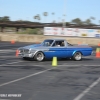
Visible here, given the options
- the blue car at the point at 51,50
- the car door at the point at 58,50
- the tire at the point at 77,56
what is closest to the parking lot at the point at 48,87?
the blue car at the point at 51,50

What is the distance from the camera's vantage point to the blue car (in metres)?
16.3

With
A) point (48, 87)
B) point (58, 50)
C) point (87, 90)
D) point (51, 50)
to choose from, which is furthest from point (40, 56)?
point (87, 90)

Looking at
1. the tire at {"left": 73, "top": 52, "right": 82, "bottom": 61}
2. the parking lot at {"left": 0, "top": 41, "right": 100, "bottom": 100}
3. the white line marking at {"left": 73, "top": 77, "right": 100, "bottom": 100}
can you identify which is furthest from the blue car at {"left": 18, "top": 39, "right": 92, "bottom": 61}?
the white line marking at {"left": 73, "top": 77, "right": 100, "bottom": 100}

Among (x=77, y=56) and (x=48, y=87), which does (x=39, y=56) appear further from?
(x=48, y=87)

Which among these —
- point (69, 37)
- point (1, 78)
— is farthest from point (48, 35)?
point (1, 78)

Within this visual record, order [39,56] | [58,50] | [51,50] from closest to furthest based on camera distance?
[39,56] < [51,50] < [58,50]

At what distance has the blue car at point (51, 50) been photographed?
53.6 ft

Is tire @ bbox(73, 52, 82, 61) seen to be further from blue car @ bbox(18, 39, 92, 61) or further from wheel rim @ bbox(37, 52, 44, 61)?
wheel rim @ bbox(37, 52, 44, 61)

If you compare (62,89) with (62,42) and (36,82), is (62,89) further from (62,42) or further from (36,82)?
(62,42)

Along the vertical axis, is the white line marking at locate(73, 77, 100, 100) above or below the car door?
below

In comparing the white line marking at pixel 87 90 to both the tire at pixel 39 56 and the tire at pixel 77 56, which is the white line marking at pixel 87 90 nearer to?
the tire at pixel 39 56

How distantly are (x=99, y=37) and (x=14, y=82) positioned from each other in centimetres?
3283

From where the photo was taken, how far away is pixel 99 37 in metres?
41.1

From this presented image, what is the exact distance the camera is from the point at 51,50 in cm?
1667
